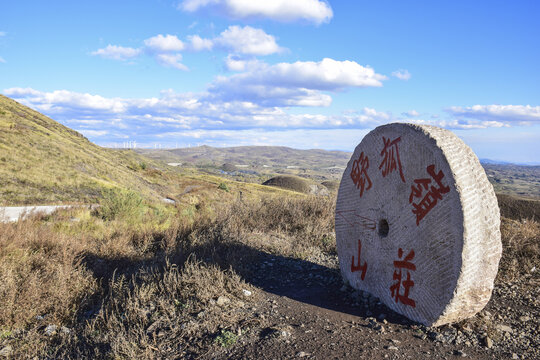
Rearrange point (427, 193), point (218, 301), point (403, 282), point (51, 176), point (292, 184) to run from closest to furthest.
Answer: point (427, 193), point (403, 282), point (218, 301), point (51, 176), point (292, 184)

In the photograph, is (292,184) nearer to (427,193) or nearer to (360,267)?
(360,267)

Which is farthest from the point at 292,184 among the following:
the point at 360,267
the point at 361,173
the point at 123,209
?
the point at 360,267

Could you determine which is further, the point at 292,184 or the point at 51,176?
the point at 292,184

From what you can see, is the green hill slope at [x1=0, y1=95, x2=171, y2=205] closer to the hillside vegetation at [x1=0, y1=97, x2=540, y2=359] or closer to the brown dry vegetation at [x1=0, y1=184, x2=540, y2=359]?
the brown dry vegetation at [x1=0, y1=184, x2=540, y2=359]

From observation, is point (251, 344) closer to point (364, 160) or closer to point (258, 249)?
point (364, 160)

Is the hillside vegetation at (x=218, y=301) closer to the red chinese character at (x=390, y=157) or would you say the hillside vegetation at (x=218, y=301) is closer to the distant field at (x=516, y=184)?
the red chinese character at (x=390, y=157)

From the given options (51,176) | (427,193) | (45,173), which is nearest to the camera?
(427,193)

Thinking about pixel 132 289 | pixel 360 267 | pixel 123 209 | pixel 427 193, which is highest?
pixel 427 193

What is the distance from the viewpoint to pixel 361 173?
487 cm

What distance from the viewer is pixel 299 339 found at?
3.46m

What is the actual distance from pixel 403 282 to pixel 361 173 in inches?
60.4

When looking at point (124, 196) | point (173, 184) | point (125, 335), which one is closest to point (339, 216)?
point (125, 335)

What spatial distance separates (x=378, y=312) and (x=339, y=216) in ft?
5.13

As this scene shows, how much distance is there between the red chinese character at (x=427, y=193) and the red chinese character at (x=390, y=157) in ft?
0.86
